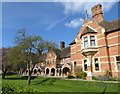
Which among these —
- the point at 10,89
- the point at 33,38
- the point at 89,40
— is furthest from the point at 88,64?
the point at 10,89

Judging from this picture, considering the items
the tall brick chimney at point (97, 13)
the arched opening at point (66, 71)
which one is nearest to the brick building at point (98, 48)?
the tall brick chimney at point (97, 13)

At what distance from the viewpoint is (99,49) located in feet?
84.8

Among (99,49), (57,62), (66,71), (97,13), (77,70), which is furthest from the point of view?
(57,62)

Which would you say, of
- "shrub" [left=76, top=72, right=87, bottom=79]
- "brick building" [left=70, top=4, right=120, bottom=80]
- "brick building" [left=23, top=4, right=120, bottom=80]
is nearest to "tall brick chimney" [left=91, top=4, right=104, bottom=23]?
"brick building" [left=23, top=4, right=120, bottom=80]

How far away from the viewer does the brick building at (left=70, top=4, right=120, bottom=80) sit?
24.1 metres

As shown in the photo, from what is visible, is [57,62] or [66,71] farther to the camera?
[57,62]

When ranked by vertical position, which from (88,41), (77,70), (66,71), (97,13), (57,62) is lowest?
(66,71)

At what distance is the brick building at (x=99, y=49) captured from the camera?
24109mm

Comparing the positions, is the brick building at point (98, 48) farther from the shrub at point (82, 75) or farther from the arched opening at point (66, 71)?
the arched opening at point (66, 71)

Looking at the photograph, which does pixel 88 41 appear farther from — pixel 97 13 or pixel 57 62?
pixel 57 62

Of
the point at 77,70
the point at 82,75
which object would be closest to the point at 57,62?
the point at 77,70

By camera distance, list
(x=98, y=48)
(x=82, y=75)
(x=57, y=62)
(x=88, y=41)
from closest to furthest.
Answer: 1. (x=98, y=48)
2. (x=88, y=41)
3. (x=82, y=75)
4. (x=57, y=62)

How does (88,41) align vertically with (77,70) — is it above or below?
above

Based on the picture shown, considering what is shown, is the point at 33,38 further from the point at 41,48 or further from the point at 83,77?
the point at 83,77
